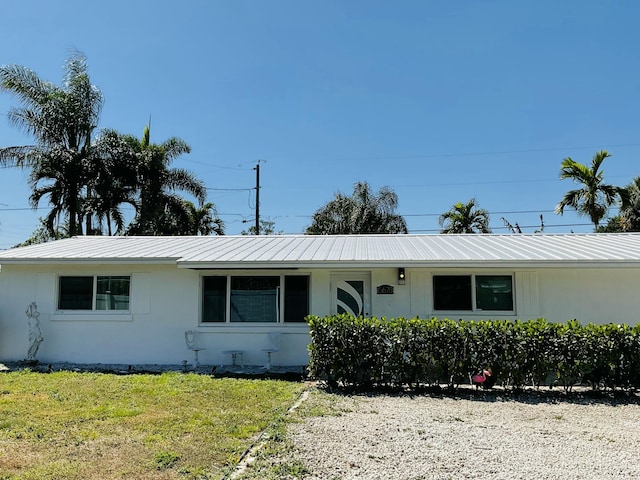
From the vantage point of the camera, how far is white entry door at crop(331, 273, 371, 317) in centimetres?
1041

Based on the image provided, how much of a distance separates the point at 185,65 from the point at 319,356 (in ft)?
39.2

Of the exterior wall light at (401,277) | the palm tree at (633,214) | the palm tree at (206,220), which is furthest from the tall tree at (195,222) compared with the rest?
the palm tree at (633,214)

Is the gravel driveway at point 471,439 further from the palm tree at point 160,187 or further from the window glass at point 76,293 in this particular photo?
the palm tree at point 160,187

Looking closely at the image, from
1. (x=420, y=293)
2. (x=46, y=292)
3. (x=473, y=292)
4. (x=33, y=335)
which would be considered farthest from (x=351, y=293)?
(x=33, y=335)

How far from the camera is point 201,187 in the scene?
2300 centimetres

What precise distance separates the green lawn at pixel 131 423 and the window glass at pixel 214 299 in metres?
1.86

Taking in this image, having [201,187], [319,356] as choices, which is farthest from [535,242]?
[201,187]

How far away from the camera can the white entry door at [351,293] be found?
34.2ft

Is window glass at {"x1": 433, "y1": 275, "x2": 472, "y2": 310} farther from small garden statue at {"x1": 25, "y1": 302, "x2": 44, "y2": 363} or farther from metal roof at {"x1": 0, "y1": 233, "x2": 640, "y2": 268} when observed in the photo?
small garden statue at {"x1": 25, "y1": 302, "x2": 44, "y2": 363}

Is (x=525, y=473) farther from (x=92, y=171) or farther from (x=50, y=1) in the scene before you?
(x=92, y=171)

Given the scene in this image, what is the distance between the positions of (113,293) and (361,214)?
1763 centimetres

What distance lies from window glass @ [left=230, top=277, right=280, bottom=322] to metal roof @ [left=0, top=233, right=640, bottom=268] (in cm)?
62

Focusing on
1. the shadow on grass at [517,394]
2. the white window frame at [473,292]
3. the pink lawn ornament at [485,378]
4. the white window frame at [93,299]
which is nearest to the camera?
the shadow on grass at [517,394]

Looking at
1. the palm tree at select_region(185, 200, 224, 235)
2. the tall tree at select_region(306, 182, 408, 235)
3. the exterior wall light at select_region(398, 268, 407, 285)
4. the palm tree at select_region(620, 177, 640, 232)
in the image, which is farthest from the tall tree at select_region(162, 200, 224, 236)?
the palm tree at select_region(620, 177, 640, 232)
